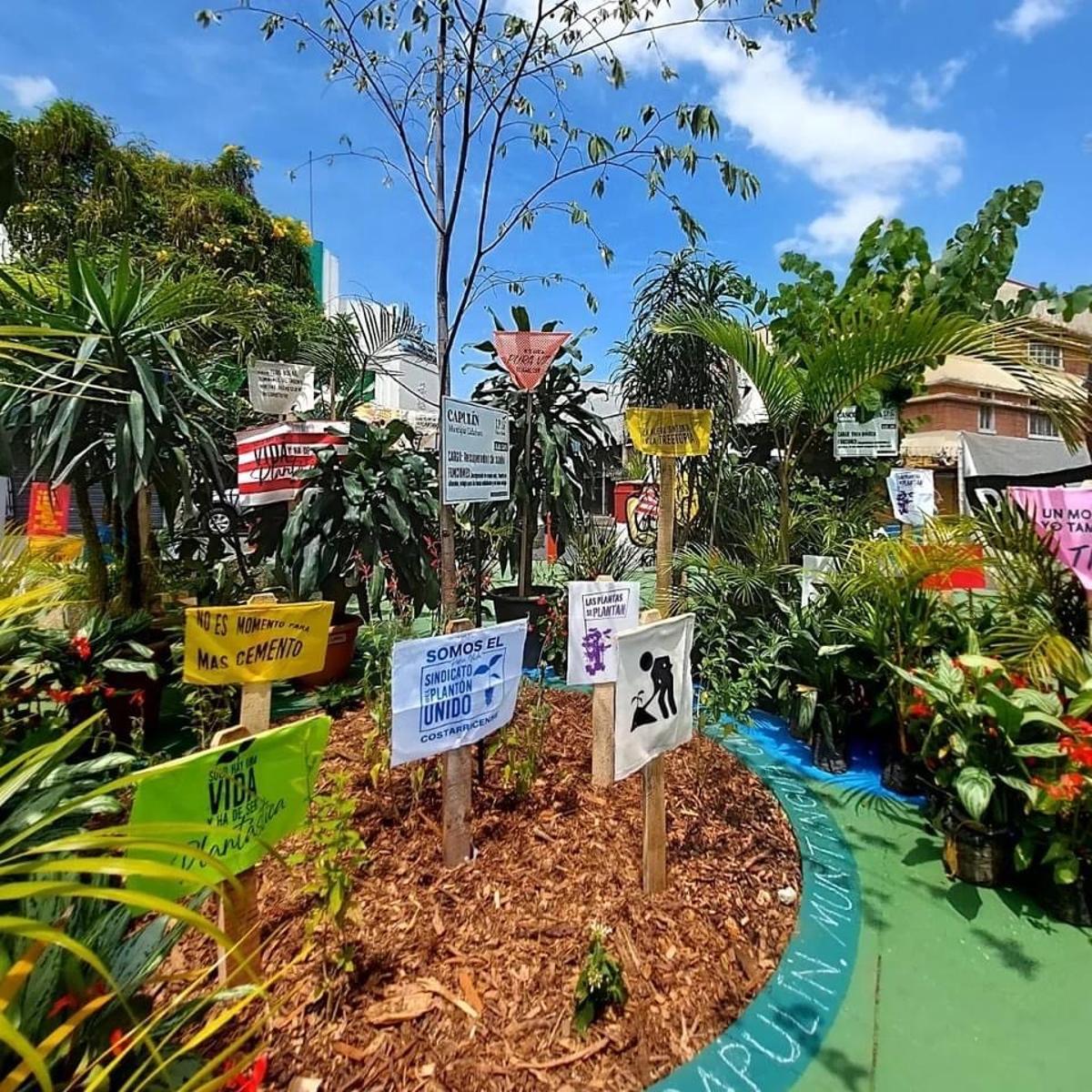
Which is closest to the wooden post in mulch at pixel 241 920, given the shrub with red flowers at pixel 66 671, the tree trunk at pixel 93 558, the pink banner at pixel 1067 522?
the shrub with red flowers at pixel 66 671

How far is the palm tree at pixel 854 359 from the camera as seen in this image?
8.60 ft

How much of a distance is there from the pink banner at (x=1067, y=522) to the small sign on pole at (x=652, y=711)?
4.77 ft

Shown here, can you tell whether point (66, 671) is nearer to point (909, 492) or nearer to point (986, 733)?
point (986, 733)

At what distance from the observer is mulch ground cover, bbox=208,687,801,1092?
1346mm

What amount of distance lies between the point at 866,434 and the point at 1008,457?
8999 mm

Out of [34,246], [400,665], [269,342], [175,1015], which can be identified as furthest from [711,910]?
[34,246]

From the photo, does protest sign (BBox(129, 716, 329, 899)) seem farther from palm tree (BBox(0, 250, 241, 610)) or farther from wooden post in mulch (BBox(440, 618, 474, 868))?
palm tree (BBox(0, 250, 241, 610))

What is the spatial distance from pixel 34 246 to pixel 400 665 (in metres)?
12.2

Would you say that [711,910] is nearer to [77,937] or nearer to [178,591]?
[77,937]

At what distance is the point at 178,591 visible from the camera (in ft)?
12.0

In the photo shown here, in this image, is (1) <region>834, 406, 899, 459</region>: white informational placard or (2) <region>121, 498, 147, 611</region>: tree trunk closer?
(2) <region>121, 498, 147, 611</region>: tree trunk

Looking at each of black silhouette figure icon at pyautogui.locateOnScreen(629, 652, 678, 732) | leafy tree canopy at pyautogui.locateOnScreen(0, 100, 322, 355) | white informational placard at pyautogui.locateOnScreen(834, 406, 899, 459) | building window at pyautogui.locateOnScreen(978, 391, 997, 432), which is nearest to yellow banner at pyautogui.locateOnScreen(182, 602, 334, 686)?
black silhouette figure icon at pyautogui.locateOnScreen(629, 652, 678, 732)

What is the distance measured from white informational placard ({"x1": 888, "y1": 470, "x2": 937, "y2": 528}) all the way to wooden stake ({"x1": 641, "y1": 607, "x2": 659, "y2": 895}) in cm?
326

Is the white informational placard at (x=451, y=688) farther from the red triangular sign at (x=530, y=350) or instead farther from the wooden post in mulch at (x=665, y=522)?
the red triangular sign at (x=530, y=350)
